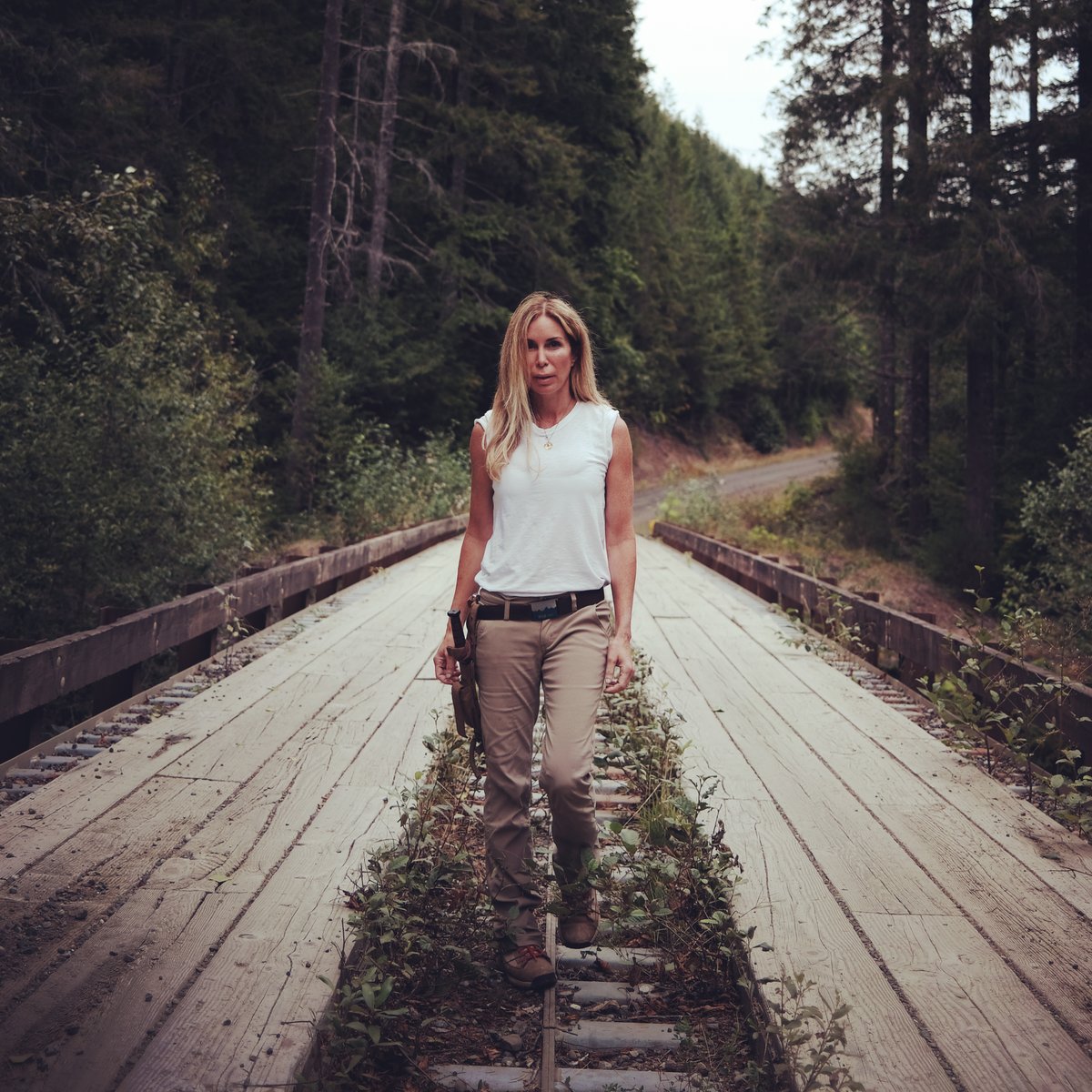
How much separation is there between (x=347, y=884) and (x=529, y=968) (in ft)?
2.41

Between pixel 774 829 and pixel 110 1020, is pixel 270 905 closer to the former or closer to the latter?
pixel 110 1020

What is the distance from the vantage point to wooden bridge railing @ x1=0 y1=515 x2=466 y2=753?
14.5ft

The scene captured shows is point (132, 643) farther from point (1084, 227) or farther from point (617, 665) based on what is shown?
point (1084, 227)

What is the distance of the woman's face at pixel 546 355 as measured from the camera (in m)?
3.23

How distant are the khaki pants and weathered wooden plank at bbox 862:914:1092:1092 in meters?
0.96

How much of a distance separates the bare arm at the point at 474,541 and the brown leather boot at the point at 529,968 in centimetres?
A: 81

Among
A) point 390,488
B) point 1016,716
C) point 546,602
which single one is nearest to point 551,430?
point 546,602

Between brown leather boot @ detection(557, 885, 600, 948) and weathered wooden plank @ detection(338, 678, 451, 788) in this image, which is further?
weathered wooden plank @ detection(338, 678, 451, 788)

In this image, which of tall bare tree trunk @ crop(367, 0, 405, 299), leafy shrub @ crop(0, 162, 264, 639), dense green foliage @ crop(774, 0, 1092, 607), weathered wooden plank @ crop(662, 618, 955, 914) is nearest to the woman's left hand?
weathered wooden plank @ crop(662, 618, 955, 914)

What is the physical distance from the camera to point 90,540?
8.79m

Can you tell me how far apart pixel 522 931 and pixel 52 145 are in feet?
53.1

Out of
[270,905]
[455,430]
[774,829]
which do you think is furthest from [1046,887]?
[455,430]

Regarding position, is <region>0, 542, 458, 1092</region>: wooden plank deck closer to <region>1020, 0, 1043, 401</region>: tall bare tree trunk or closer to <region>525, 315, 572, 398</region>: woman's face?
<region>525, 315, 572, 398</region>: woman's face

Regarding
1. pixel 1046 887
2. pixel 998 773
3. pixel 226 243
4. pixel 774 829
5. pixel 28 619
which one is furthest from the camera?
pixel 226 243
